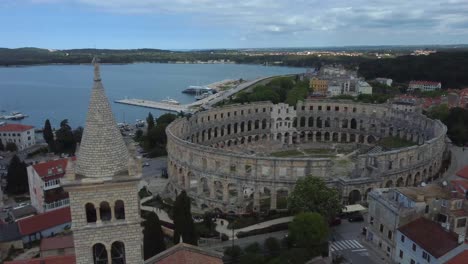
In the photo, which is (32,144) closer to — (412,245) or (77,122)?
(77,122)

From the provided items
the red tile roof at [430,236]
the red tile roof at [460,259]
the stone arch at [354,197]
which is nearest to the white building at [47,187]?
the stone arch at [354,197]

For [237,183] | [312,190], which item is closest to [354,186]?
[312,190]

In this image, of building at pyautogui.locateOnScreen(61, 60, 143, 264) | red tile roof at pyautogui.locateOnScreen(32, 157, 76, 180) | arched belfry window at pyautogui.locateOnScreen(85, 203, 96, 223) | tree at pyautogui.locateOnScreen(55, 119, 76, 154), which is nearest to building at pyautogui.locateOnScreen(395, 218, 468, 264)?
building at pyautogui.locateOnScreen(61, 60, 143, 264)

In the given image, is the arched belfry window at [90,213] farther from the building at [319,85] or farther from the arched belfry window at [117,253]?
the building at [319,85]

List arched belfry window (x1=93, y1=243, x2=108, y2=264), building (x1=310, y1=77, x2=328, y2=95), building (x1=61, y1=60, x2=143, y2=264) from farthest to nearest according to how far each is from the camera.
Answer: building (x1=310, y1=77, x2=328, y2=95) → arched belfry window (x1=93, y1=243, x2=108, y2=264) → building (x1=61, y1=60, x2=143, y2=264)

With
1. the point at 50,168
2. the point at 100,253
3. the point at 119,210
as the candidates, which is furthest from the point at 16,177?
the point at 119,210

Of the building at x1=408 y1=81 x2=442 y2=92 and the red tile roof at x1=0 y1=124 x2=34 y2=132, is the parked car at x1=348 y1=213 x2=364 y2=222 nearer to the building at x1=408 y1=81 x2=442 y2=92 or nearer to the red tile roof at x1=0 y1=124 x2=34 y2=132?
the red tile roof at x1=0 y1=124 x2=34 y2=132
